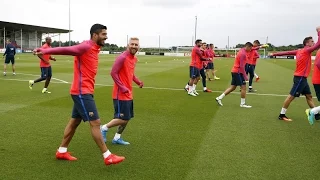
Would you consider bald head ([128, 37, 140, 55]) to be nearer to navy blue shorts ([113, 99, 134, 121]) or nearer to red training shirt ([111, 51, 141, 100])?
red training shirt ([111, 51, 141, 100])

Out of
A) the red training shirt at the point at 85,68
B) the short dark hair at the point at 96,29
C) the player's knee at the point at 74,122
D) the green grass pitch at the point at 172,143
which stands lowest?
the green grass pitch at the point at 172,143

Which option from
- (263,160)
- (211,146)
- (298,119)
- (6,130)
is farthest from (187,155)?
(298,119)

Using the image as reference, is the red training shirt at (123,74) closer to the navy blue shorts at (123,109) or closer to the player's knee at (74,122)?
the navy blue shorts at (123,109)

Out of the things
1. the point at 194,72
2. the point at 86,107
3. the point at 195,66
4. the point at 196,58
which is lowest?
the point at 86,107

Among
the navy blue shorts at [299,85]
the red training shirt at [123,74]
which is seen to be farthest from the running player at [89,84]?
the navy blue shorts at [299,85]

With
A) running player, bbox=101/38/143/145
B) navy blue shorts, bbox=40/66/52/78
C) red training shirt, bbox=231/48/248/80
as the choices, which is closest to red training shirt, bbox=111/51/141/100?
running player, bbox=101/38/143/145

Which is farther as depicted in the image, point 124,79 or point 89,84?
point 124,79

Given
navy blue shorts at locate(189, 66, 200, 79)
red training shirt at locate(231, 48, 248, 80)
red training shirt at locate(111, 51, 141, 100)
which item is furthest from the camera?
navy blue shorts at locate(189, 66, 200, 79)

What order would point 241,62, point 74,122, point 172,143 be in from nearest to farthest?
point 74,122 → point 172,143 → point 241,62

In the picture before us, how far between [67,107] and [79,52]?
5529mm

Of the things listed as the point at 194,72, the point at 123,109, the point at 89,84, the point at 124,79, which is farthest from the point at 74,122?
the point at 194,72

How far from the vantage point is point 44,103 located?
10.8 meters

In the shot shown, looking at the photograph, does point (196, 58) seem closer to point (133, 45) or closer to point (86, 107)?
point (133, 45)

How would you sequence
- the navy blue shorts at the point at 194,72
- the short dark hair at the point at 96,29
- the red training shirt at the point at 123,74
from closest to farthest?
the short dark hair at the point at 96,29 → the red training shirt at the point at 123,74 → the navy blue shorts at the point at 194,72
